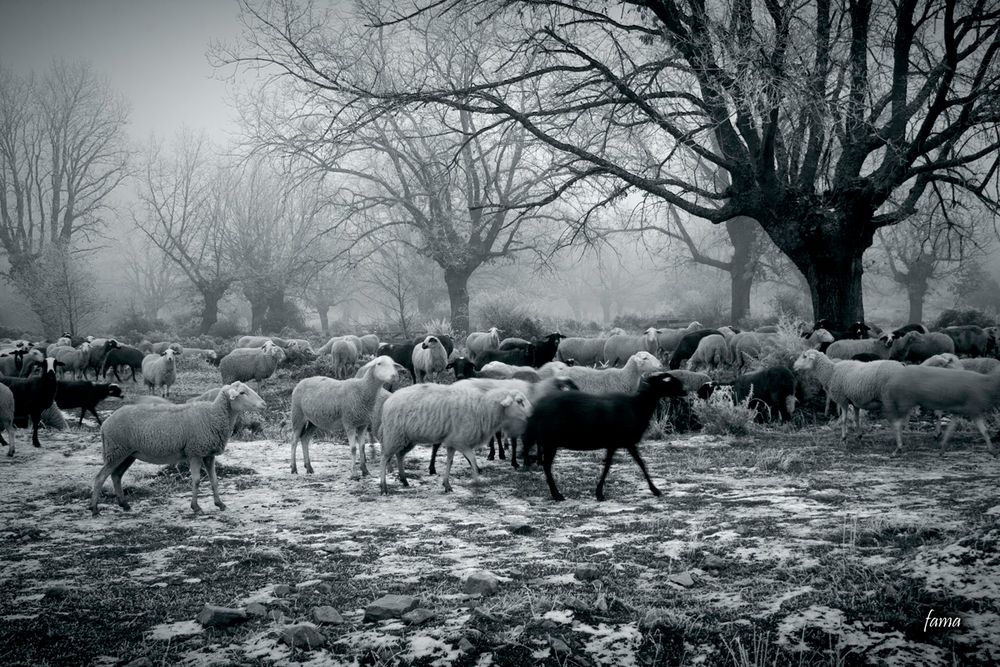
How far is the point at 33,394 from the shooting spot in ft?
37.3

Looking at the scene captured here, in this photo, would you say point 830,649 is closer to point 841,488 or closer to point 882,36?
point 841,488

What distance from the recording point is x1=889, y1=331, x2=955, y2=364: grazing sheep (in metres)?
14.0

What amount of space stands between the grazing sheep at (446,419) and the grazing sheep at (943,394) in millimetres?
4871

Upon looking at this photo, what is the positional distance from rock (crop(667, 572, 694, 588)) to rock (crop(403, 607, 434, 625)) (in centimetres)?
151

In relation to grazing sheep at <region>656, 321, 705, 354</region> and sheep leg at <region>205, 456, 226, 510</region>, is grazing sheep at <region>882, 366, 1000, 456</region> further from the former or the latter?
grazing sheep at <region>656, 321, 705, 354</region>

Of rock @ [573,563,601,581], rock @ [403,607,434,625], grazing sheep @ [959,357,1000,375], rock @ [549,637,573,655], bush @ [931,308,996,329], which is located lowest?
rock @ [573,563,601,581]

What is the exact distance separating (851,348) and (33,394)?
1552 centimetres

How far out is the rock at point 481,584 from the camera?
398 cm

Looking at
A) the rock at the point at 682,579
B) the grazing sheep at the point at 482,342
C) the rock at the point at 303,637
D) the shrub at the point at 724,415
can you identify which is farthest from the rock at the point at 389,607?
the grazing sheep at the point at 482,342

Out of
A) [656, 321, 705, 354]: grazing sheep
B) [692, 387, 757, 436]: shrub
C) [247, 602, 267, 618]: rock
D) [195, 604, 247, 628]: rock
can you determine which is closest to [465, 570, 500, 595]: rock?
[247, 602, 267, 618]: rock

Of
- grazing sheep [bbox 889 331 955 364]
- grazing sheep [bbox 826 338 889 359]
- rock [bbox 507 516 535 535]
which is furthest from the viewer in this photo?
grazing sheep [bbox 889 331 955 364]

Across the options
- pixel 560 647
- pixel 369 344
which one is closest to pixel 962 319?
pixel 369 344

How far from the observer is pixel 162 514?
6562 millimetres

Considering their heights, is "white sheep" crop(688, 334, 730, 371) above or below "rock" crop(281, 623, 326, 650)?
above
